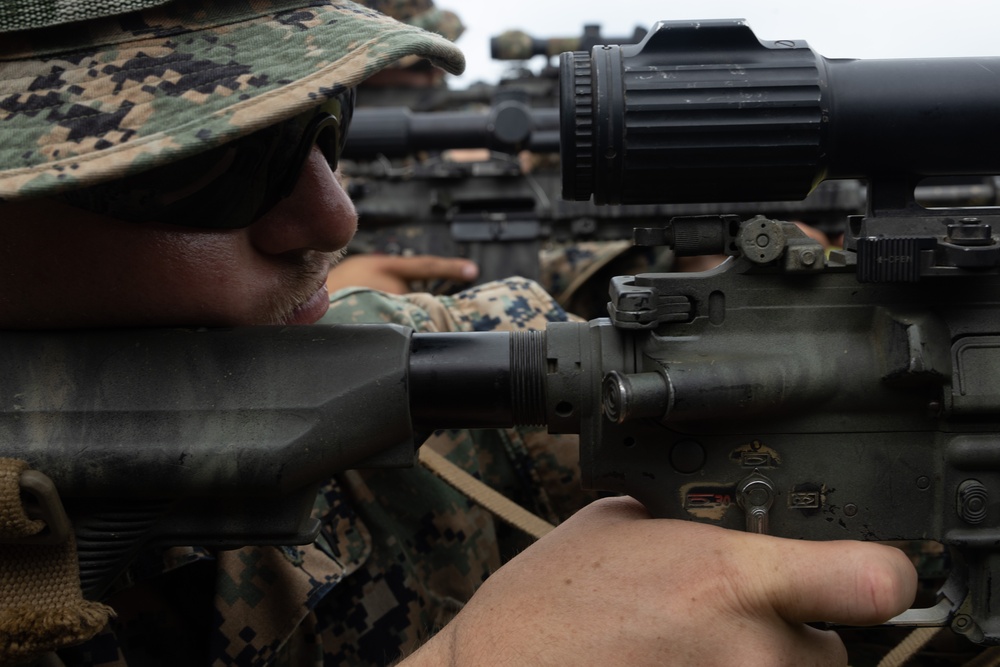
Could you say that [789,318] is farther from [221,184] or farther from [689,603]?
[221,184]

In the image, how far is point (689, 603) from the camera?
3.10ft

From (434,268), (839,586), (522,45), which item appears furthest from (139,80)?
(522,45)

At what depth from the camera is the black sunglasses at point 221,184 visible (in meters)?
1.00

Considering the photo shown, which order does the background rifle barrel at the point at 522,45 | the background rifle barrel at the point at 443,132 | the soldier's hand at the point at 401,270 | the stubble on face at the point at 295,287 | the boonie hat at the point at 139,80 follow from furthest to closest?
1. the background rifle barrel at the point at 522,45
2. the soldier's hand at the point at 401,270
3. the background rifle barrel at the point at 443,132
4. the stubble on face at the point at 295,287
5. the boonie hat at the point at 139,80

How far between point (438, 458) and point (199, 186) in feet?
2.22

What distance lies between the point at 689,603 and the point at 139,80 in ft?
2.67

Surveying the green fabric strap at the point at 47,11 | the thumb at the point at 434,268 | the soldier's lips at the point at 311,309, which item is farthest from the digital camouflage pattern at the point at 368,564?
the thumb at the point at 434,268

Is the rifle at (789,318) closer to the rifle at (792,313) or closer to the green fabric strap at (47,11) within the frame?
the rifle at (792,313)

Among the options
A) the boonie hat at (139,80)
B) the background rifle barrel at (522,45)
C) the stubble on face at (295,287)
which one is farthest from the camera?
the background rifle barrel at (522,45)

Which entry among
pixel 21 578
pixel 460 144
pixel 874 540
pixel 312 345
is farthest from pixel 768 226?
pixel 460 144

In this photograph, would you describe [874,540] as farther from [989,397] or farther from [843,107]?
[843,107]

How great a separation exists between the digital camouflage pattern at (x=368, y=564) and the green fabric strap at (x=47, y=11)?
689mm

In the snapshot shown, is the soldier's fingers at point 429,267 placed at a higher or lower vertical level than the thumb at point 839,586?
lower

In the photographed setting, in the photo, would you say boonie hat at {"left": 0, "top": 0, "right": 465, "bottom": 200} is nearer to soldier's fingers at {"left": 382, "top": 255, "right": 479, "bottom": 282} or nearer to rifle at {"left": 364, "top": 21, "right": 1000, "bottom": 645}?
rifle at {"left": 364, "top": 21, "right": 1000, "bottom": 645}
